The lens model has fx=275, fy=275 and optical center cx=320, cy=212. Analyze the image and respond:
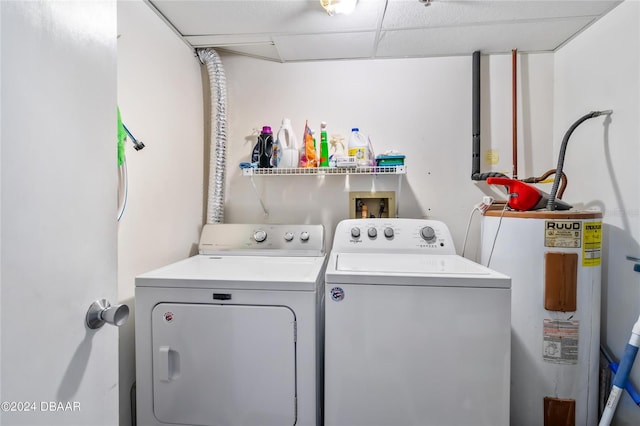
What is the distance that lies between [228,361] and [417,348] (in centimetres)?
77

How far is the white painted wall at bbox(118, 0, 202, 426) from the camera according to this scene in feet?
4.34

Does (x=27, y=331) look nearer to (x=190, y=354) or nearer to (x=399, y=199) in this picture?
(x=190, y=354)

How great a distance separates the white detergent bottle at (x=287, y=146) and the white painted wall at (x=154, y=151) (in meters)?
0.63

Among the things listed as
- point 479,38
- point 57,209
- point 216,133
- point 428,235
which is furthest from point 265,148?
point 479,38

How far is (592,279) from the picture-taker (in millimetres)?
1328

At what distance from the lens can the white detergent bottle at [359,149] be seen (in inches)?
68.0

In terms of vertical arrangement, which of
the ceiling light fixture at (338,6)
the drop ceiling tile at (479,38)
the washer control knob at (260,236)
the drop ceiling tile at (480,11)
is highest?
the drop ceiling tile at (479,38)

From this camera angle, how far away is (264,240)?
70.1 inches

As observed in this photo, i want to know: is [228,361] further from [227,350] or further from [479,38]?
[479,38]

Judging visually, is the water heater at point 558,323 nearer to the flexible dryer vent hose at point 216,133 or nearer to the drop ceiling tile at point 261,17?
the drop ceiling tile at point 261,17

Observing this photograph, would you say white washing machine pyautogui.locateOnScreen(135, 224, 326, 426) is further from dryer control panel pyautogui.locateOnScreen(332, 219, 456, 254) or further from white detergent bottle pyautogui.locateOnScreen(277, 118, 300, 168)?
white detergent bottle pyautogui.locateOnScreen(277, 118, 300, 168)

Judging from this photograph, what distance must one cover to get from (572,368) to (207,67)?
2760mm

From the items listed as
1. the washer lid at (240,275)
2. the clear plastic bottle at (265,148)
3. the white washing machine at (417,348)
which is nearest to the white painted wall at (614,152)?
the white washing machine at (417,348)

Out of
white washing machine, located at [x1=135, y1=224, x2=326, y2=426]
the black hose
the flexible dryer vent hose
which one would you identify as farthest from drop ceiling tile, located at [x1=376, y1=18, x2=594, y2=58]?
white washing machine, located at [x1=135, y1=224, x2=326, y2=426]
